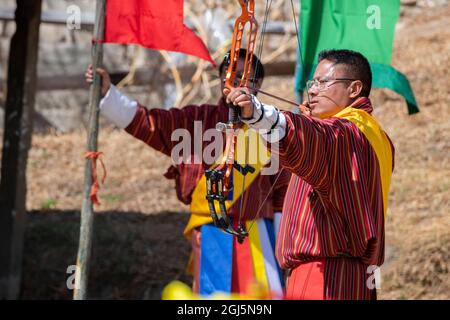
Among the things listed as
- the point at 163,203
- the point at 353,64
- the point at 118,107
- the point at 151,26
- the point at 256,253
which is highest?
the point at 151,26

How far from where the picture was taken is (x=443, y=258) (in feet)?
22.2

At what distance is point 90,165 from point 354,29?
171 centimetres

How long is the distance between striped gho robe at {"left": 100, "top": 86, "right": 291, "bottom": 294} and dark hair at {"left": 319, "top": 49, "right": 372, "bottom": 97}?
1108 mm

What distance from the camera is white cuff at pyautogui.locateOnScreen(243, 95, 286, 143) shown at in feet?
12.1

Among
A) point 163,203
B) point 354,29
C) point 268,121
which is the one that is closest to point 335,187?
point 268,121

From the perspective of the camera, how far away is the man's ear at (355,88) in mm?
4379

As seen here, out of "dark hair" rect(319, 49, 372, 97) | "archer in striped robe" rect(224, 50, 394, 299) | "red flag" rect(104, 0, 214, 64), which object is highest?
"red flag" rect(104, 0, 214, 64)

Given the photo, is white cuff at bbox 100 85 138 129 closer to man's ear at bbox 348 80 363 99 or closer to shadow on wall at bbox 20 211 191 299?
man's ear at bbox 348 80 363 99

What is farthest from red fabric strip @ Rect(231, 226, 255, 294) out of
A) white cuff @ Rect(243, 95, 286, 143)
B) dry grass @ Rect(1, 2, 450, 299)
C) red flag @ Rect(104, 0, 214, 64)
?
white cuff @ Rect(243, 95, 286, 143)

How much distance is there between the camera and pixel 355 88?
439 cm

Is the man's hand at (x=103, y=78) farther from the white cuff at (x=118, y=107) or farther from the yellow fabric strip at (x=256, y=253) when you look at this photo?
the yellow fabric strip at (x=256, y=253)

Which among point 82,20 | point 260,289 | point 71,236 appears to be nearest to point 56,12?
point 82,20

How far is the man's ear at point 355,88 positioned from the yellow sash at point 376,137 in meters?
0.09

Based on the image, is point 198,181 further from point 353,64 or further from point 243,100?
point 243,100
